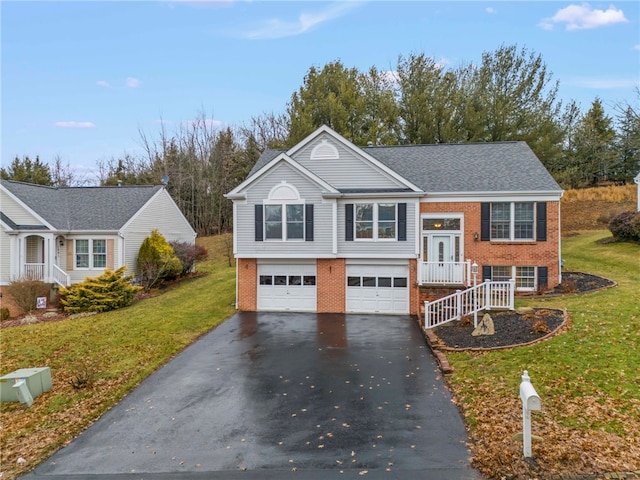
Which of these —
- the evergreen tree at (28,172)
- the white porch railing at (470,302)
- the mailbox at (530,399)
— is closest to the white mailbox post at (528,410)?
the mailbox at (530,399)

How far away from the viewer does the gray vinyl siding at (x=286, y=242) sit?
18.1 meters

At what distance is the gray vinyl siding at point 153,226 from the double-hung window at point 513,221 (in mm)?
19225

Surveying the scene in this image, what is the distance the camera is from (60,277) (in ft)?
72.5

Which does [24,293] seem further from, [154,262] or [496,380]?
[496,380]

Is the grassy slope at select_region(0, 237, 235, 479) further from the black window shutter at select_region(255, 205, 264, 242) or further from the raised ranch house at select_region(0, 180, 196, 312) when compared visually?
the raised ranch house at select_region(0, 180, 196, 312)

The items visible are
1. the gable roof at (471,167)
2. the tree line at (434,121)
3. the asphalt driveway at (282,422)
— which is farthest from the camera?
the tree line at (434,121)

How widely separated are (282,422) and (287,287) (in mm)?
11173

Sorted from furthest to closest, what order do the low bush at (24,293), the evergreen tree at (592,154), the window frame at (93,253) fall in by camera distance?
the evergreen tree at (592,154) → the window frame at (93,253) → the low bush at (24,293)

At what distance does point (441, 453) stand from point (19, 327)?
1831cm

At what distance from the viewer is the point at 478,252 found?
17.9m

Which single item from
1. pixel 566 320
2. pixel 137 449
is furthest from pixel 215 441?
pixel 566 320

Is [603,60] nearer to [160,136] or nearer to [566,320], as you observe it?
[566,320]

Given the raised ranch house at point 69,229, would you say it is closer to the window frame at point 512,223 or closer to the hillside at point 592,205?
the window frame at point 512,223

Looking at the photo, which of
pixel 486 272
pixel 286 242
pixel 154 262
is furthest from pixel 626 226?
pixel 154 262
